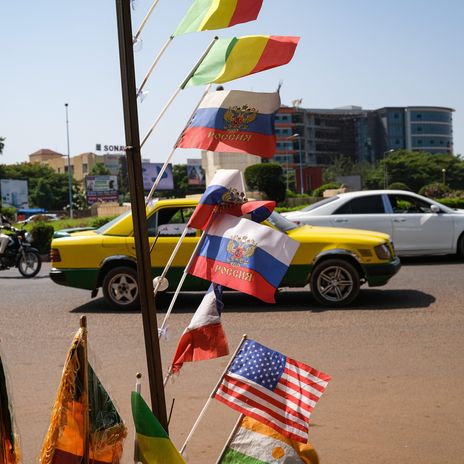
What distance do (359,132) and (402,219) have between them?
139m

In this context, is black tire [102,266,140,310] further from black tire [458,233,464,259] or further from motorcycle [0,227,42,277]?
black tire [458,233,464,259]

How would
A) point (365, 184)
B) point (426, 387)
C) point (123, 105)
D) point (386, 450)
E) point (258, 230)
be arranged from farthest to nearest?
point (365, 184)
point (426, 387)
point (386, 450)
point (258, 230)
point (123, 105)

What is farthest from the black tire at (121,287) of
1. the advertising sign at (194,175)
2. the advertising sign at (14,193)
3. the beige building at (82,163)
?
the beige building at (82,163)

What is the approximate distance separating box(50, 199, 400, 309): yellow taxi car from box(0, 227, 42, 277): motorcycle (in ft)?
17.5

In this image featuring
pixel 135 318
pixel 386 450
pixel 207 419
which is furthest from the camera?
pixel 135 318

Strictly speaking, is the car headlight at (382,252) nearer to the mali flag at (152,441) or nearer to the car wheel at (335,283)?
the car wheel at (335,283)

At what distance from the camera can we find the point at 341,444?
4422mm

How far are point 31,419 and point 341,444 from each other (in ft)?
7.15

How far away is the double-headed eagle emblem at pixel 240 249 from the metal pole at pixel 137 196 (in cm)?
33

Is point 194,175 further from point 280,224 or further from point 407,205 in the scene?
point 280,224

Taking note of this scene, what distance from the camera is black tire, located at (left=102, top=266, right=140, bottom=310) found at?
948cm

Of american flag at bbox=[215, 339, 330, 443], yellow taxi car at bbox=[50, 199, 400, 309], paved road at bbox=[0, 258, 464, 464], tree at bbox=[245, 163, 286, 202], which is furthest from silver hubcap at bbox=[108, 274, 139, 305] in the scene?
tree at bbox=[245, 163, 286, 202]

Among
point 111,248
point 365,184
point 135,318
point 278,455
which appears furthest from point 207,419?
point 365,184

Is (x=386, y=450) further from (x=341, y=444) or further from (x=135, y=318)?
(x=135, y=318)
